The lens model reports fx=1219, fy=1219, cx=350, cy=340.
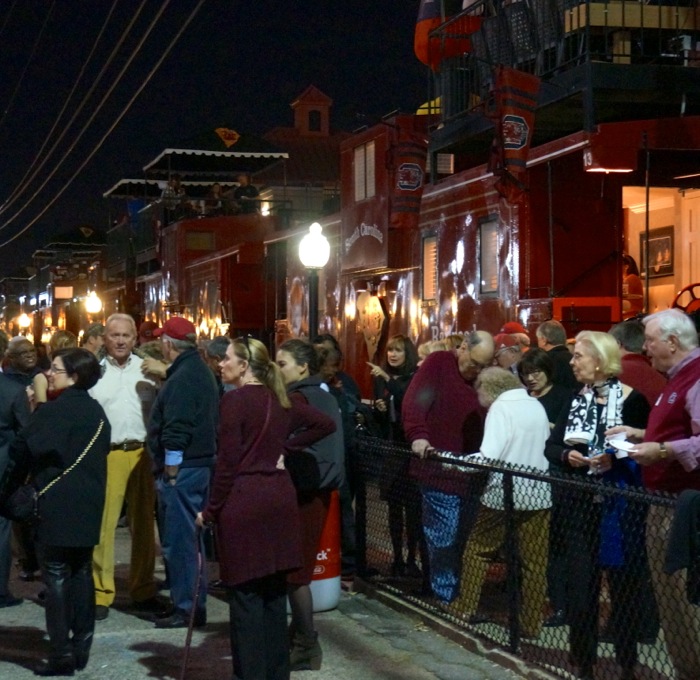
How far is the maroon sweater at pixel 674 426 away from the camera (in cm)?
540

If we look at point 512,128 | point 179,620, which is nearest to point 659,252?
point 512,128

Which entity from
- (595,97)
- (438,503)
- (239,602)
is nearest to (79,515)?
(239,602)

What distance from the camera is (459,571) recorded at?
7609mm

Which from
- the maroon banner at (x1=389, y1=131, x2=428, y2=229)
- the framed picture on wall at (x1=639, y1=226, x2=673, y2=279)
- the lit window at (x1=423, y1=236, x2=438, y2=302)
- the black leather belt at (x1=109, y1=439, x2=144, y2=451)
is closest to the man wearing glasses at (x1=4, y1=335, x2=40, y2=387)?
the black leather belt at (x1=109, y1=439, x2=144, y2=451)

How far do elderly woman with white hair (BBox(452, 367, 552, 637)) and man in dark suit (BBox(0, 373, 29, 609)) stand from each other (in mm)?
3205

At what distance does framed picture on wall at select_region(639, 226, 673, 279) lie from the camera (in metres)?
13.6

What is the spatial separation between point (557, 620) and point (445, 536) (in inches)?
41.7

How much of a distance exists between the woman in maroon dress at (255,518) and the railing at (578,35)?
6757 mm

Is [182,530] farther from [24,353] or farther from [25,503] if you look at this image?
[24,353]

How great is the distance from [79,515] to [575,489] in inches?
105

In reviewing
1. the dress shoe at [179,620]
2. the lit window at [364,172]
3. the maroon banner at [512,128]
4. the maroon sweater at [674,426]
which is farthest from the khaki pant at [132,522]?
the lit window at [364,172]

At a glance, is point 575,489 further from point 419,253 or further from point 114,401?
point 419,253

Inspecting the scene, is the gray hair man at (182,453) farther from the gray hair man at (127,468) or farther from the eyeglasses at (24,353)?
the eyeglasses at (24,353)

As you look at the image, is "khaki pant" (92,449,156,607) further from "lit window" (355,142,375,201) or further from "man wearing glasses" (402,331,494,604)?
"lit window" (355,142,375,201)
